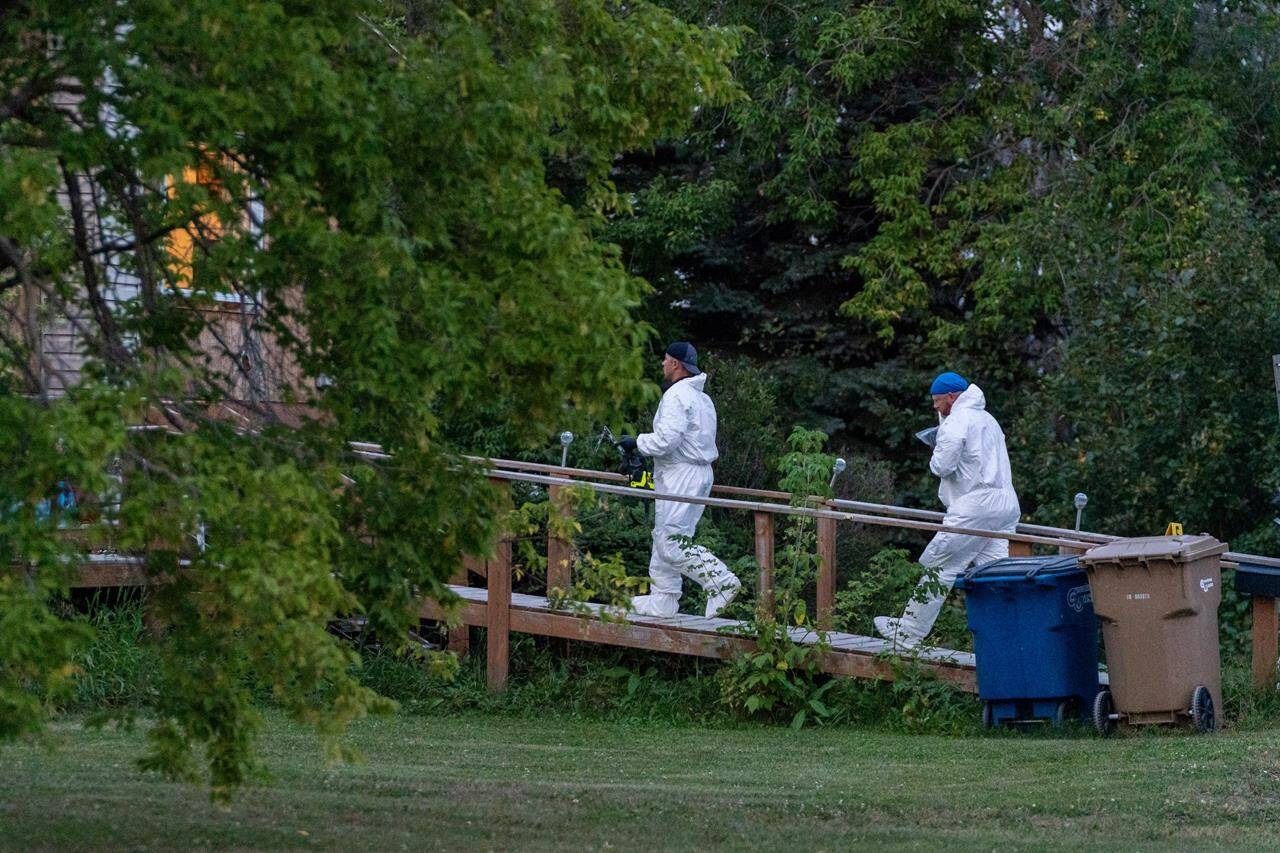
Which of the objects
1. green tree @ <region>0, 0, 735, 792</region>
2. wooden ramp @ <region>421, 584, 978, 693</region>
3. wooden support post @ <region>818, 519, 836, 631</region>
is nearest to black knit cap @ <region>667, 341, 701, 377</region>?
wooden support post @ <region>818, 519, 836, 631</region>

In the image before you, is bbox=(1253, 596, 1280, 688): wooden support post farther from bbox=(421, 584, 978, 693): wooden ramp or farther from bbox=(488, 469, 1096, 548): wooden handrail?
bbox=(421, 584, 978, 693): wooden ramp

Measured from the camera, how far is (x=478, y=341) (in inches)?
237

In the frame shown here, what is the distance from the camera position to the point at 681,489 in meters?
12.7

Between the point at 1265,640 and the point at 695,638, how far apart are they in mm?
3625

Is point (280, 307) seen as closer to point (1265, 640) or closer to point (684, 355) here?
point (684, 355)

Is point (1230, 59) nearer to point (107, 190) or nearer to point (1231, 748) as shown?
point (1231, 748)

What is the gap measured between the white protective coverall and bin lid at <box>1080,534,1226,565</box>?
2.63 meters

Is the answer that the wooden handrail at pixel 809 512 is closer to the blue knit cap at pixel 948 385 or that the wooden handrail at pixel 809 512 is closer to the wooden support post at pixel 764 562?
the wooden support post at pixel 764 562

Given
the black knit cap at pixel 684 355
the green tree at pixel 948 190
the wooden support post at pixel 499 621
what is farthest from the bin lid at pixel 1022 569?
the green tree at pixel 948 190

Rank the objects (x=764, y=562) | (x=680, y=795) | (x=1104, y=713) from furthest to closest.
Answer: (x=764, y=562) → (x=1104, y=713) → (x=680, y=795)

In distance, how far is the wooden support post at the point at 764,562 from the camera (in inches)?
473

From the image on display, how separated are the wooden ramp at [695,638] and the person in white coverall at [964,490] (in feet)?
0.71

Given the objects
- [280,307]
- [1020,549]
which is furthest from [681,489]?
[280,307]

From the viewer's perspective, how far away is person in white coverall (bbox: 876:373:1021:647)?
11883mm
